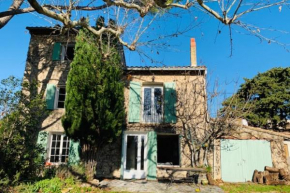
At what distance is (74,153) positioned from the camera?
10.2 metres

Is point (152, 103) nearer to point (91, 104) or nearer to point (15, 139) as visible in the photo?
point (91, 104)

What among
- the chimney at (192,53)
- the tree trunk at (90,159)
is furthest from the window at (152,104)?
the tree trunk at (90,159)

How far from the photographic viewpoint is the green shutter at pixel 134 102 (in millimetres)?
11070

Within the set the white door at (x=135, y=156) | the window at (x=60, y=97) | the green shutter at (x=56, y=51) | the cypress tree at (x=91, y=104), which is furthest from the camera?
the green shutter at (x=56, y=51)

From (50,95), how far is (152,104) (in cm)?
538

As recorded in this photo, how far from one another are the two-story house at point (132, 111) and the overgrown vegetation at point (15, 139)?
195 centimetres

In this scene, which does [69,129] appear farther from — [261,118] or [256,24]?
[261,118]

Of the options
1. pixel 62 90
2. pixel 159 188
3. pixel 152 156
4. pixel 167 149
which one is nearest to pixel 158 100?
pixel 152 156

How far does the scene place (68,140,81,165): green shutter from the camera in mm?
10051

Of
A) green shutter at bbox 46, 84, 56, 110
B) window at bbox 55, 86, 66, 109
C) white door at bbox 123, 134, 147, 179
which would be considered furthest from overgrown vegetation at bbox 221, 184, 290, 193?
green shutter at bbox 46, 84, 56, 110

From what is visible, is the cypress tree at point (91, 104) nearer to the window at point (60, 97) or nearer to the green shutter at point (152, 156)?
the green shutter at point (152, 156)

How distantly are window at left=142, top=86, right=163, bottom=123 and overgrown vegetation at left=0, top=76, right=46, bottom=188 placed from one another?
5291 mm

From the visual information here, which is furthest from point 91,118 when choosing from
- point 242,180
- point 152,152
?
point 242,180

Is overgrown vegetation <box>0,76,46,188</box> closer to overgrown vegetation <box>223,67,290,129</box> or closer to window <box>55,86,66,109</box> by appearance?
window <box>55,86,66,109</box>
